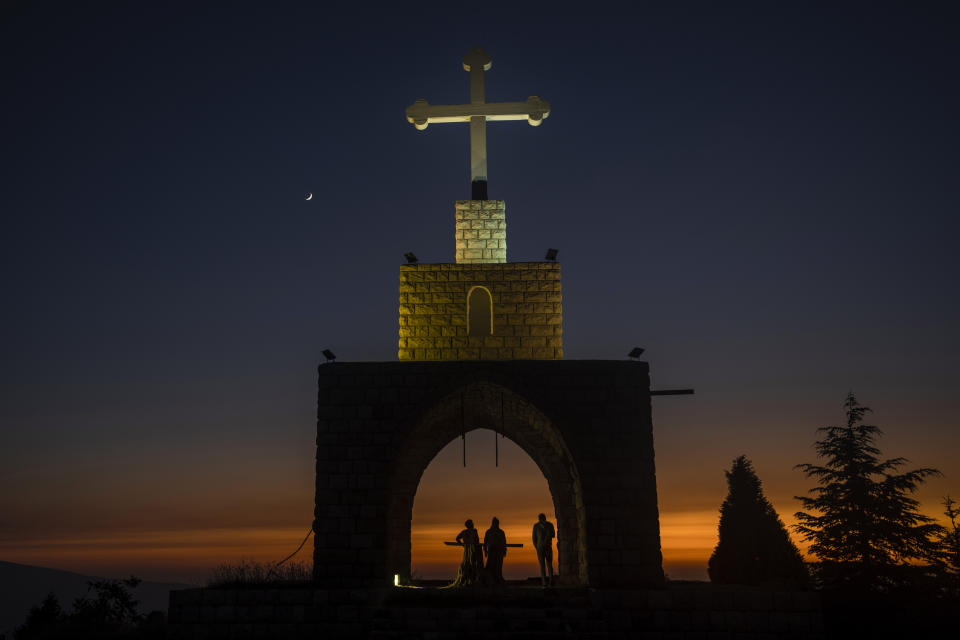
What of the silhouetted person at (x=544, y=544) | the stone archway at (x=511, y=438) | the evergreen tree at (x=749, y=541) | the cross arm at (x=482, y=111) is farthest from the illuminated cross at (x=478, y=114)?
the evergreen tree at (x=749, y=541)

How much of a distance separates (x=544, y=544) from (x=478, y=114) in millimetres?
10185

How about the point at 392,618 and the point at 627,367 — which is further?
the point at 627,367

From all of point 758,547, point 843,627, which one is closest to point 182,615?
point 843,627

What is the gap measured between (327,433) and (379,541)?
2.21 m

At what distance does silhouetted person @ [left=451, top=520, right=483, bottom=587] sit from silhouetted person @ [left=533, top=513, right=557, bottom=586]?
117cm

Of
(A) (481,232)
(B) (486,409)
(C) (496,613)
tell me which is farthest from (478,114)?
(C) (496,613)

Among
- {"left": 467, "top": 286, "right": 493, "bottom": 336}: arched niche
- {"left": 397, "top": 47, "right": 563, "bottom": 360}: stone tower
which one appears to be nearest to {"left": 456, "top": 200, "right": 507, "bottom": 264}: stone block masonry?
{"left": 397, "top": 47, "right": 563, "bottom": 360}: stone tower

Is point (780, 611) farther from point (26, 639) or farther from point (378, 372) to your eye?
point (26, 639)

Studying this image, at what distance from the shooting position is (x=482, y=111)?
18234 millimetres

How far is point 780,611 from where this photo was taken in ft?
40.5

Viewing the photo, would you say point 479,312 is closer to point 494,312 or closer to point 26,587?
point 494,312

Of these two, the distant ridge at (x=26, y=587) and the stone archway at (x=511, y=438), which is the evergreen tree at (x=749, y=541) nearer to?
the stone archway at (x=511, y=438)

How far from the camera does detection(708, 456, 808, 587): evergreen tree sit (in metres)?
24.1

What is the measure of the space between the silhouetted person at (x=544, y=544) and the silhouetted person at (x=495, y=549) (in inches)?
30.5
